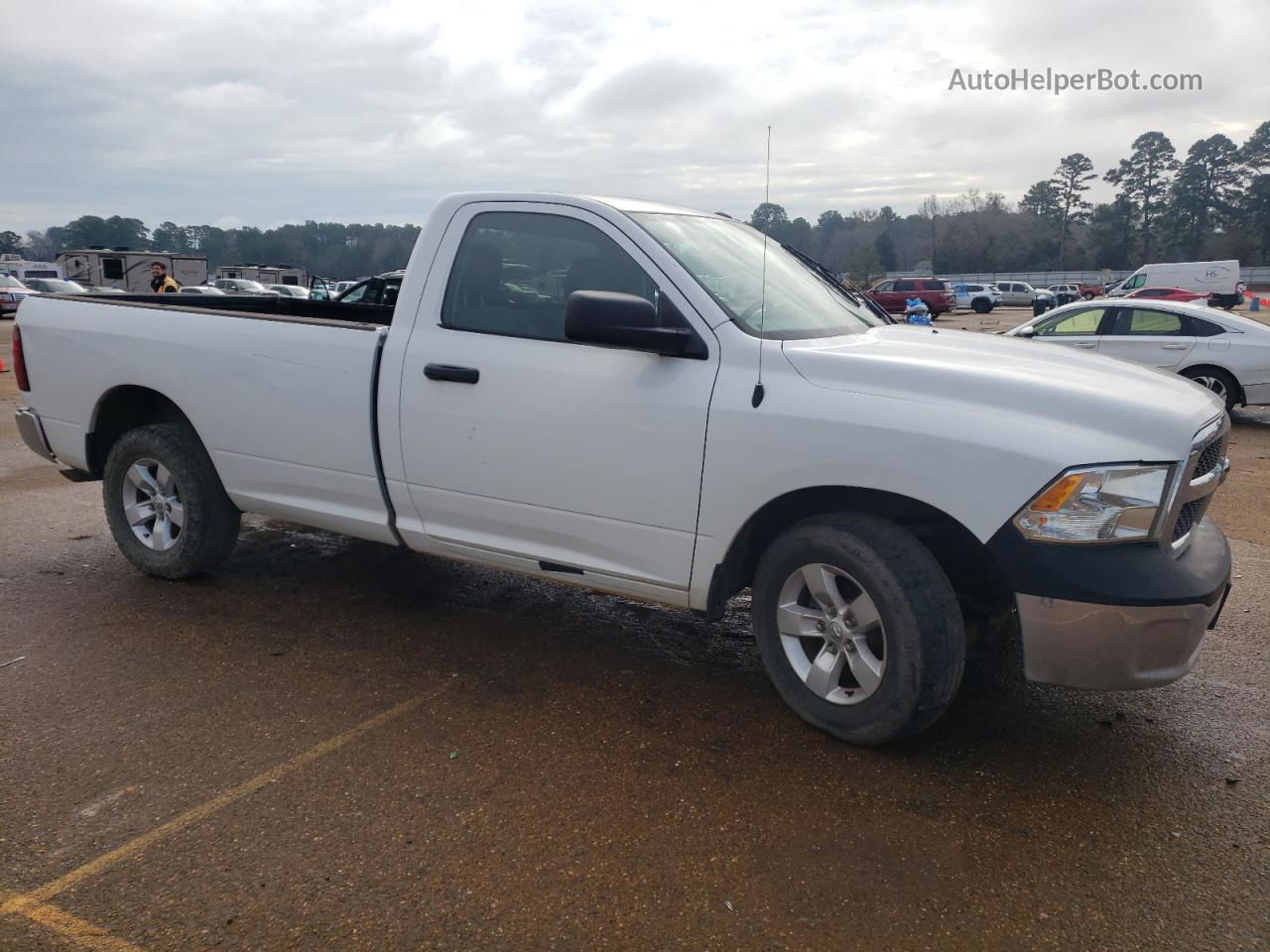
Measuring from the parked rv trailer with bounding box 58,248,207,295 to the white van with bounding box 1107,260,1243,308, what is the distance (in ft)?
129

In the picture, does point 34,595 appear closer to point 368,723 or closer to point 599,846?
point 368,723

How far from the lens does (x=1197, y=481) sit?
3.44 meters

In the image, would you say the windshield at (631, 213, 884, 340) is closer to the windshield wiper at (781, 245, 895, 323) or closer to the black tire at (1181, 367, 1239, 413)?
the windshield wiper at (781, 245, 895, 323)

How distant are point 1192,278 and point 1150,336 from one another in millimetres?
33646

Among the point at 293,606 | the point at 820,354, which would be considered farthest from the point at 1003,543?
the point at 293,606

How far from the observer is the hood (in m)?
3.24

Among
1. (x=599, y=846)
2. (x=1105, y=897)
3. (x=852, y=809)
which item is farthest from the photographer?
(x=852, y=809)

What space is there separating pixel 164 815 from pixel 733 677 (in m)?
2.22

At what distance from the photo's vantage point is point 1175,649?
320cm

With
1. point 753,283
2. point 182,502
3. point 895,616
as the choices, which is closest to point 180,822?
point 895,616

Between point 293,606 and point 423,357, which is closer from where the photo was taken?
point 423,357

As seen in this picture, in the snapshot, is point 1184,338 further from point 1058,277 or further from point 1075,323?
point 1058,277

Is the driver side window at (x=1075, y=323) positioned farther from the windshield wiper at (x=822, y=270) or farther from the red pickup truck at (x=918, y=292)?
the red pickup truck at (x=918, y=292)

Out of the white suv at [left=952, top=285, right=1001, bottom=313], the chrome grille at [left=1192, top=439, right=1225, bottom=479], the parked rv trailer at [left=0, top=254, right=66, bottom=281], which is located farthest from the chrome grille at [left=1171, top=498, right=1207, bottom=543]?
the white suv at [left=952, top=285, right=1001, bottom=313]
